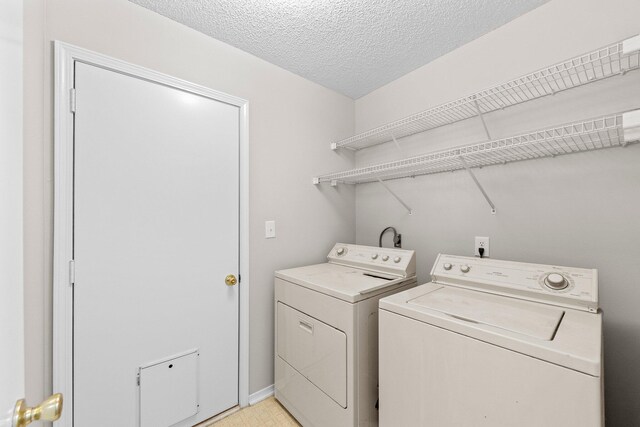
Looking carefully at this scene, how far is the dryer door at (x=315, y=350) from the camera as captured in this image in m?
1.40

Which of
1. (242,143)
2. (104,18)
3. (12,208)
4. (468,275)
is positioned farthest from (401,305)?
(104,18)

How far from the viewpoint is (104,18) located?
1.35 metres

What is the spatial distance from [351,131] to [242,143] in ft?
3.90

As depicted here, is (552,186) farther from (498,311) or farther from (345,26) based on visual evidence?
(345,26)

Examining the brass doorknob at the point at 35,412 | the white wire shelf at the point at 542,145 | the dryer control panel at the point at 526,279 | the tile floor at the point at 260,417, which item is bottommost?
the tile floor at the point at 260,417

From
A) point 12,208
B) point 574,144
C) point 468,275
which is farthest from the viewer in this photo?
point 468,275

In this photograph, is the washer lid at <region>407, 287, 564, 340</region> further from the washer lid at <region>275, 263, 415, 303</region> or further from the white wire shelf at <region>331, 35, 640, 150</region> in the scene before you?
the white wire shelf at <region>331, 35, 640, 150</region>

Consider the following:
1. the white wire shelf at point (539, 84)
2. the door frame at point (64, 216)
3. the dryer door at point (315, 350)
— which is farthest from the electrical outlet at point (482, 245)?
the door frame at point (64, 216)

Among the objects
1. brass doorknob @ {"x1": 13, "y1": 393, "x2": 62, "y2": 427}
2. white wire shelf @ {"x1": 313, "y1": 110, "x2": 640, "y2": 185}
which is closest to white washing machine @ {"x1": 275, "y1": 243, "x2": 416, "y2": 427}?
white wire shelf @ {"x1": 313, "y1": 110, "x2": 640, "y2": 185}

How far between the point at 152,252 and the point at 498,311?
173cm

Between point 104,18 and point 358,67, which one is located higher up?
point 358,67

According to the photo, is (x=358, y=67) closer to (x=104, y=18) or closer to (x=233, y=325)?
(x=104, y=18)

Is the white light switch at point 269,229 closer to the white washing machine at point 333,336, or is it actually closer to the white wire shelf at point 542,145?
the white washing machine at point 333,336

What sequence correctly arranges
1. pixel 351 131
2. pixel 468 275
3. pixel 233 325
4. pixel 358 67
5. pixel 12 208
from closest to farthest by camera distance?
pixel 12 208 → pixel 468 275 → pixel 233 325 → pixel 358 67 → pixel 351 131
